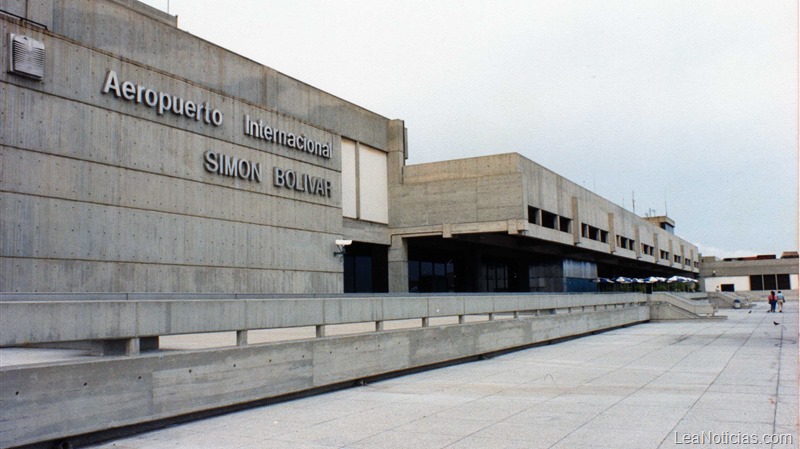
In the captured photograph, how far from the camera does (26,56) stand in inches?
659

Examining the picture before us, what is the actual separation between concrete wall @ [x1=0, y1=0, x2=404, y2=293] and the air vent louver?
0.24 m

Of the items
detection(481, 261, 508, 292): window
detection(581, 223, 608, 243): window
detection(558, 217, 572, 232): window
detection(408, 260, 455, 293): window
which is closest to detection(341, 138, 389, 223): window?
detection(408, 260, 455, 293): window

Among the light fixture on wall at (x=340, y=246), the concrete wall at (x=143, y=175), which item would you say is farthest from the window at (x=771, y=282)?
the concrete wall at (x=143, y=175)

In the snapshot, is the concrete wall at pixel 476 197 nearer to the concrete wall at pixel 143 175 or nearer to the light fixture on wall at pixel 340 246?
the concrete wall at pixel 143 175

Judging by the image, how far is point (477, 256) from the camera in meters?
43.2

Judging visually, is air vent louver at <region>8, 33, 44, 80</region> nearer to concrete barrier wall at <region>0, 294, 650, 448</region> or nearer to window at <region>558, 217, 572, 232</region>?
concrete barrier wall at <region>0, 294, 650, 448</region>

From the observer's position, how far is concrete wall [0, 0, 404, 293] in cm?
1677

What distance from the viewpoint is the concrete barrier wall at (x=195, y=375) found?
6773mm

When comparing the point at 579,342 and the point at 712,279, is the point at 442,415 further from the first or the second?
the point at 712,279

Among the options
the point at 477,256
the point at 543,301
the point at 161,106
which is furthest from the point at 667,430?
the point at 477,256

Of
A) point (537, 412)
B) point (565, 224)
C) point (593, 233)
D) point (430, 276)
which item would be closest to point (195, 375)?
point (537, 412)

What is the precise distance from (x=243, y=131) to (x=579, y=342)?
1422 centimetres

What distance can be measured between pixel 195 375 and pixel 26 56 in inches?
483

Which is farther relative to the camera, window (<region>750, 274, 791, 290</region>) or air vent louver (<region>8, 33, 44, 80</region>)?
window (<region>750, 274, 791, 290</region>)
